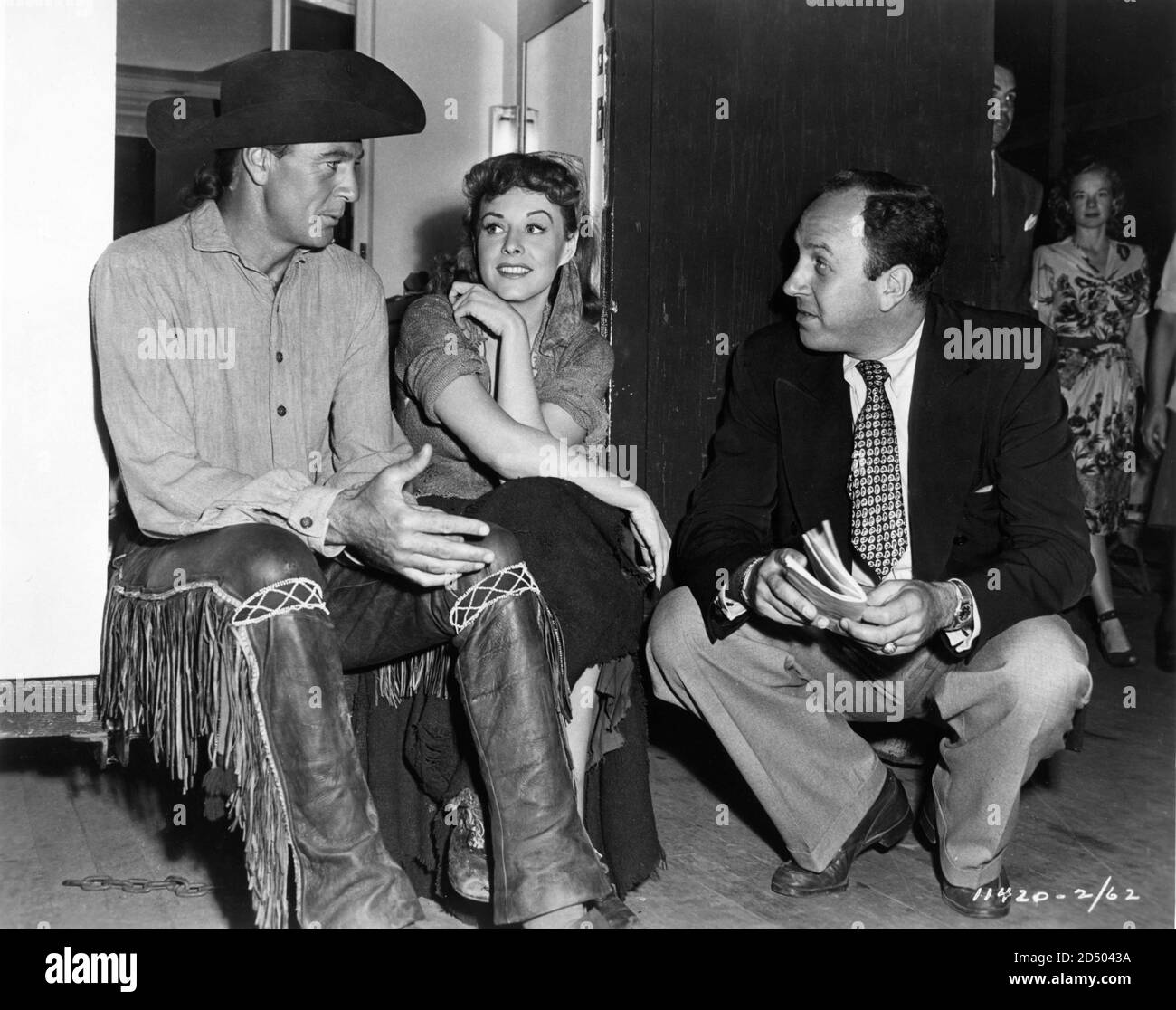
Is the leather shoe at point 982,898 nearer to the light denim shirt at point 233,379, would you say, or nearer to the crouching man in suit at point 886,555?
the crouching man in suit at point 886,555

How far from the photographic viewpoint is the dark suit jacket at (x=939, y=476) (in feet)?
8.15

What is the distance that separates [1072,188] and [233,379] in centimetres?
382

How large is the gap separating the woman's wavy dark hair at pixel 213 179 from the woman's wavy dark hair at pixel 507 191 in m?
0.53

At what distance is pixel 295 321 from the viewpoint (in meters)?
2.50

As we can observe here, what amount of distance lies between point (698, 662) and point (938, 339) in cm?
89

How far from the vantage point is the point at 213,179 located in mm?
2504

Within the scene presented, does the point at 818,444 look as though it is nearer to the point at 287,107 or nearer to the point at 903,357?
the point at 903,357

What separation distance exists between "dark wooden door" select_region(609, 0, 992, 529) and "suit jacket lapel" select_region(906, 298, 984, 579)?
0.74m

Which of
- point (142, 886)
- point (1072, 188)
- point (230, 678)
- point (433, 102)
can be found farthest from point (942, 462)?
point (433, 102)

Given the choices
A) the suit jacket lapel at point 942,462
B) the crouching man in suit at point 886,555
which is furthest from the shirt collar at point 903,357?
the suit jacket lapel at point 942,462

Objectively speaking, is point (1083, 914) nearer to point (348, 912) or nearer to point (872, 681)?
point (872, 681)

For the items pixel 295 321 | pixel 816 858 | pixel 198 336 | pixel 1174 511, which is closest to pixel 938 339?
pixel 816 858

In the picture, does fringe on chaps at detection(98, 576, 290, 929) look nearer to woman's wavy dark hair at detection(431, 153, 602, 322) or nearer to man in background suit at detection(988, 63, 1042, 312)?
woman's wavy dark hair at detection(431, 153, 602, 322)

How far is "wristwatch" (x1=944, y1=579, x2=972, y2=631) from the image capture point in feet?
7.75
